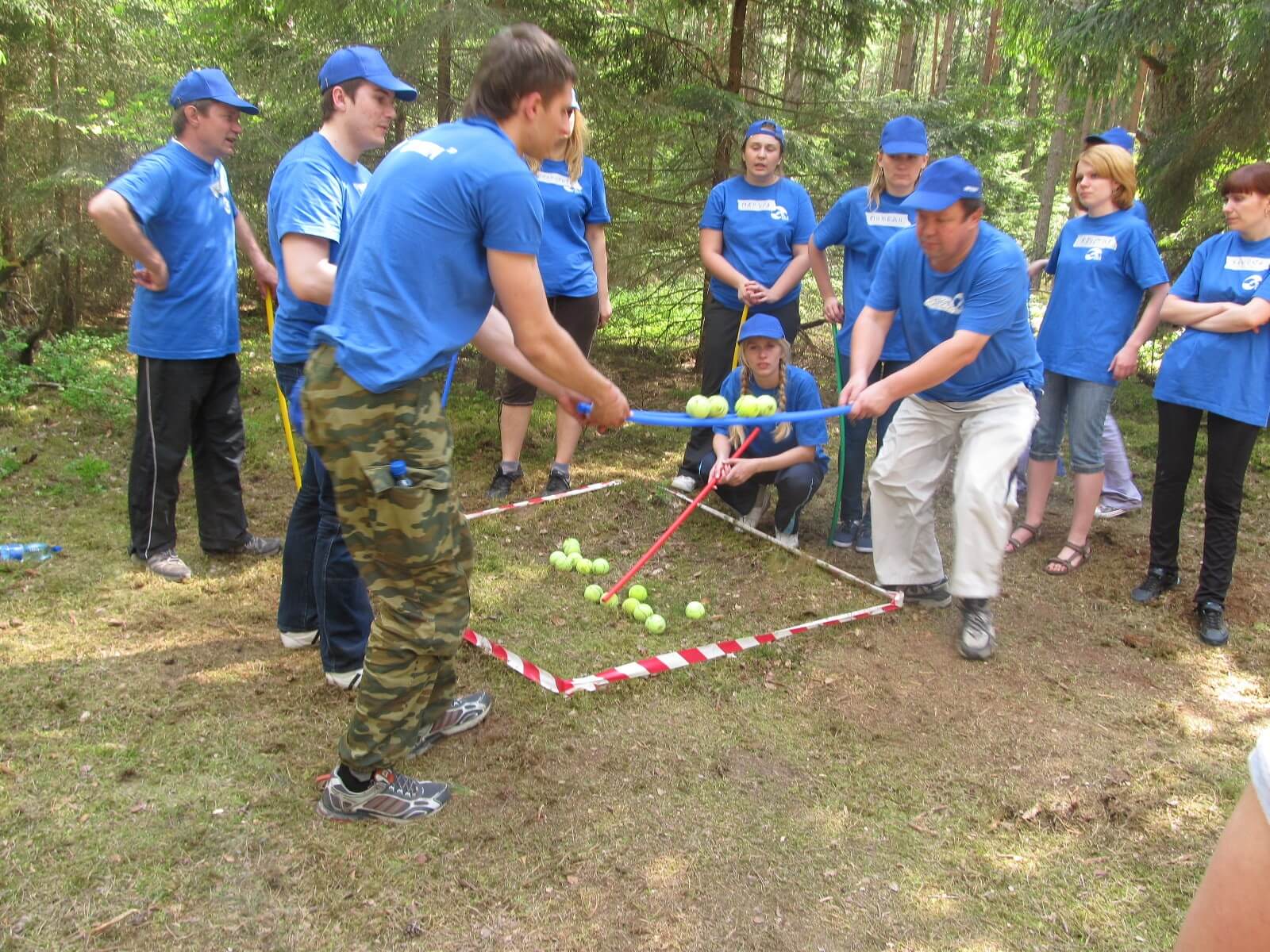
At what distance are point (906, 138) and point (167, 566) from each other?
4.02 meters

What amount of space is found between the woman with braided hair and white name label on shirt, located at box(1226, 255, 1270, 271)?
1.91 m

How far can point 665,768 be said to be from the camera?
10.2ft

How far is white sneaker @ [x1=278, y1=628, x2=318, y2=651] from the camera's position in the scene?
364 centimetres

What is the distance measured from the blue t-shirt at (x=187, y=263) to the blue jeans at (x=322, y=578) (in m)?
0.89

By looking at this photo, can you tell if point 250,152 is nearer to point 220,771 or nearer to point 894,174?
point 894,174

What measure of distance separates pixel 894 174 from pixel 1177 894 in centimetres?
337

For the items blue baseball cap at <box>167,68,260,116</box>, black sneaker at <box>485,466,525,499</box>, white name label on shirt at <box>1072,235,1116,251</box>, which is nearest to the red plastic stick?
black sneaker at <box>485,466,525,499</box>

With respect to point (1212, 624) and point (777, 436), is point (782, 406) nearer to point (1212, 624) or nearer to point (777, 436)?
point (777, 436)

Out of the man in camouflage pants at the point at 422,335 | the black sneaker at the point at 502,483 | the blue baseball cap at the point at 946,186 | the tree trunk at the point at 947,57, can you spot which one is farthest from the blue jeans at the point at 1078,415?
the tree trunk at the point at 947,57

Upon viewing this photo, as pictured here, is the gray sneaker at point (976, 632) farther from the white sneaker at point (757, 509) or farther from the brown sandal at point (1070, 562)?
the white sneaker at point (757, 509)

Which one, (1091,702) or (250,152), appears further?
(250,152)

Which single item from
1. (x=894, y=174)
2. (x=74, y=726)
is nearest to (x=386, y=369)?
(x=74, y=726)

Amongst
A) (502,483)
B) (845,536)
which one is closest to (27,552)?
(502,483)

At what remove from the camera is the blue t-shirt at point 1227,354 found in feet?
13.3
